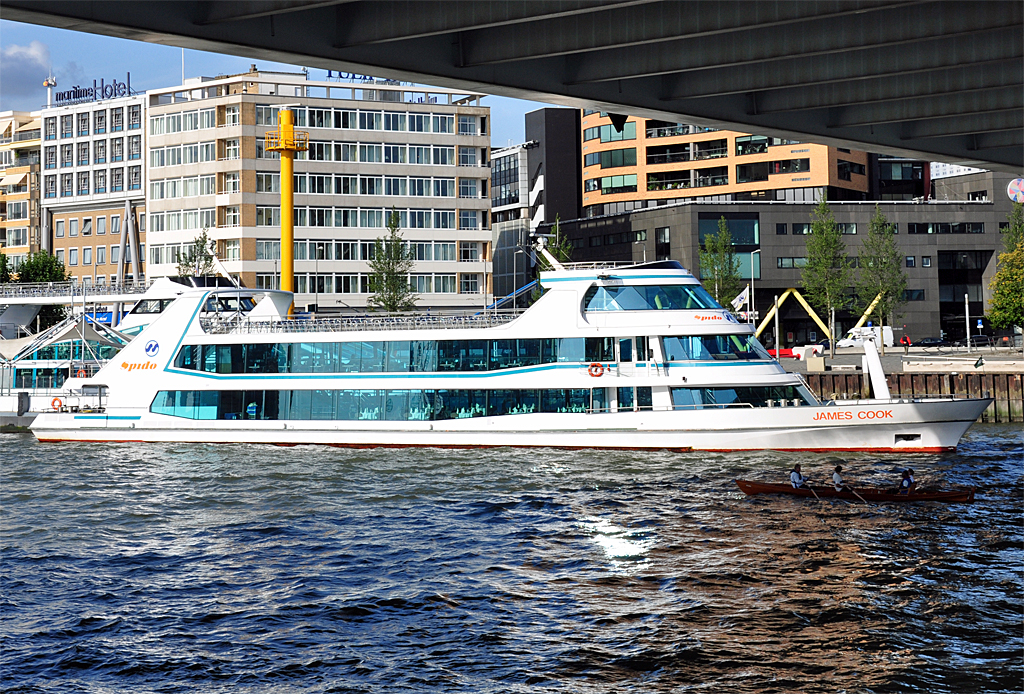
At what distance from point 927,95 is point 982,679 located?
506 inches

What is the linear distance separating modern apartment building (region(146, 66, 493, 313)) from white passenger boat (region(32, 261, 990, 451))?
122 feet

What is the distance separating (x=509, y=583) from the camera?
2086 centimetres

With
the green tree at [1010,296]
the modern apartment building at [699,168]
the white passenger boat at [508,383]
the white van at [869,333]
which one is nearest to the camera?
the white passenger boat at [508,383]

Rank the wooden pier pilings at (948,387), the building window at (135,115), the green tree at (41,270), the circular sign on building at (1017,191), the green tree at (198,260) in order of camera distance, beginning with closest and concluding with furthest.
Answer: the wooden pier pilings at (948,387)
the circular sign on building at (1017,191)
the green tree at (198,260)
the green tree at (41,270)
the building window at (135,115)

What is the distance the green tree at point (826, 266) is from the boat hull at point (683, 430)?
4901 centimetres

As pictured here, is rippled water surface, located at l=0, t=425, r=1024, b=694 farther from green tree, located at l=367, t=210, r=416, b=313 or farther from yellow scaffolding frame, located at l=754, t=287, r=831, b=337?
yellow scaffolding frame, located at l=754, t=287, r=831, b=337

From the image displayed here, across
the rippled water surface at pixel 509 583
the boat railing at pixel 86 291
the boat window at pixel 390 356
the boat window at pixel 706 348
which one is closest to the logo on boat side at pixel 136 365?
the boat window at pixel 390 356

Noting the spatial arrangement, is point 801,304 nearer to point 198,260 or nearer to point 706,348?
point 198,260

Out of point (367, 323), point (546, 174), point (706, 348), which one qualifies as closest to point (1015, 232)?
point (546, 174)

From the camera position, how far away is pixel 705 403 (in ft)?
121

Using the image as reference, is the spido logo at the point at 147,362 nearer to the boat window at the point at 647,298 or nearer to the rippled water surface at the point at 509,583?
the rippled water surface at the point at 509,583

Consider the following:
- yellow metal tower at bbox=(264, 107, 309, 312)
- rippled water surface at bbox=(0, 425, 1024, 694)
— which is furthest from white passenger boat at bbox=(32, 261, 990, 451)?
yellow metal tower at bbox=(264, 107, 309, 312)

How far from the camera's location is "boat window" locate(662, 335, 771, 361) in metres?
37.2

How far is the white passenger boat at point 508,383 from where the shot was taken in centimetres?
3634
